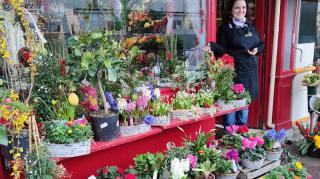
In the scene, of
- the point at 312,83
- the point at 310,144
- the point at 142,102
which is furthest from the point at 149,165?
the point at 312,83

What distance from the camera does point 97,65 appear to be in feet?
7.16

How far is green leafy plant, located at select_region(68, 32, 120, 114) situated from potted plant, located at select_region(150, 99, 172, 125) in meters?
0.63

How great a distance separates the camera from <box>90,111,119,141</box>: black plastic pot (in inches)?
90.7

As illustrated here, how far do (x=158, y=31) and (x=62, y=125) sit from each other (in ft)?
5.80

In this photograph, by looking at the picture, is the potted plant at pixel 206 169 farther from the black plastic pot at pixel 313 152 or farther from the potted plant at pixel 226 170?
the black plastic pot at pixel 313 152

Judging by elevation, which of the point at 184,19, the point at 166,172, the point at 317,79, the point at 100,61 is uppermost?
the point at 184,19

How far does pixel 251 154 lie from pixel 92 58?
156 cm

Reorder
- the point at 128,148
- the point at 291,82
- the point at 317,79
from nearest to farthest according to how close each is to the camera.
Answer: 1. the point at 128,148
2. the point at 317,79
3. the point at 291,82

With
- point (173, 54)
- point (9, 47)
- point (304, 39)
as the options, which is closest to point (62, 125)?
point (9, 47)

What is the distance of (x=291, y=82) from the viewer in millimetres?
5051

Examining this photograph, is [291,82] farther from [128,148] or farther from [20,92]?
[20,92]

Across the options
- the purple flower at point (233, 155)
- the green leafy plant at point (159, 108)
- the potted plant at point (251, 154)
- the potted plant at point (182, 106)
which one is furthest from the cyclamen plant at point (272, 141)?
the green leafy plant at point (159, 108)

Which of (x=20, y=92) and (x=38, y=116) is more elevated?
(x=20, y=92)

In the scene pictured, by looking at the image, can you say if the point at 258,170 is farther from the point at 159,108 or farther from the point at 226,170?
the point at 159,108
